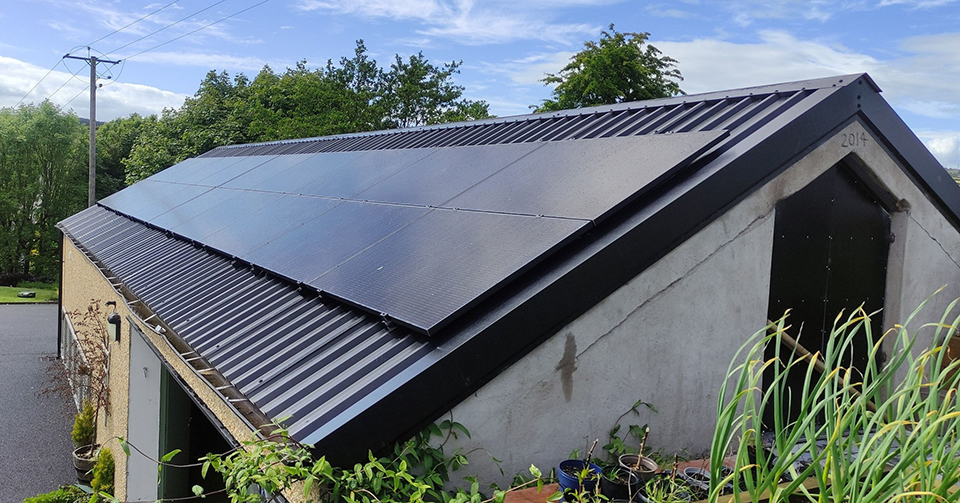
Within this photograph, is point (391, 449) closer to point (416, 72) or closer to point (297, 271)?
point (297, 271)

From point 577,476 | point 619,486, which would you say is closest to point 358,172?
point 577,476

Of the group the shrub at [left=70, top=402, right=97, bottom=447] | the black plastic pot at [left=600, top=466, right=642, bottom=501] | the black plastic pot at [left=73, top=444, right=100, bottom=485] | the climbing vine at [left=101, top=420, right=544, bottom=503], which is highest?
the climbing vine at [left=101, top=420, right=544, bottom=503]

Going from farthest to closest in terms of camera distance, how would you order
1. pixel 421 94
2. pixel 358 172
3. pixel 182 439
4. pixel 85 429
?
pixel 421 94, pixel 85 429, pixel 182 439, pixel 358 172

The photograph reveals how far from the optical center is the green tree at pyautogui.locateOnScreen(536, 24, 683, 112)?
40.2 m

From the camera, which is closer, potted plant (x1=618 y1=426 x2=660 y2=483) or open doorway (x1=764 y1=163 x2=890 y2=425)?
potted plant (x1=618 y1=426 x2=660 y2=483)

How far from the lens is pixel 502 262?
4.10 m

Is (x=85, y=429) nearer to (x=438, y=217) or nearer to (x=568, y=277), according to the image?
(x=438, y=217)

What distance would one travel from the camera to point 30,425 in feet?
52.8

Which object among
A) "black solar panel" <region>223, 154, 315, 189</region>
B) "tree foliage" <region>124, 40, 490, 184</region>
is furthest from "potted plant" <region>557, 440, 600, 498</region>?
"tree foliage" <region>124, 40, 490, 184</region>

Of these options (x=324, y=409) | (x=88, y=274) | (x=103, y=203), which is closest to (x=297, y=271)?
(x=324, y=409)

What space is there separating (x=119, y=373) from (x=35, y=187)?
133 ft

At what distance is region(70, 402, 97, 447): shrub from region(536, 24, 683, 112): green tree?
31047 mm

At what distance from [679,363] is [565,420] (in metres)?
0.97

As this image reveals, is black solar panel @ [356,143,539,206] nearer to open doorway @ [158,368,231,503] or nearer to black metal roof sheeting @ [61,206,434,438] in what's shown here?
black metal roof sheeting @ [61,206,434,438]
